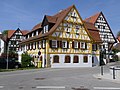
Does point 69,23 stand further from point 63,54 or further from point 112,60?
point 112,60

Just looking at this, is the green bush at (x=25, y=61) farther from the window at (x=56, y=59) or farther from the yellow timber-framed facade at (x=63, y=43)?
the window at (x=56, y=59)

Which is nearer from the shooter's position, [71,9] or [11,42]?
[71,9]

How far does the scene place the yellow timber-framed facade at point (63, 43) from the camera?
37.0 meters

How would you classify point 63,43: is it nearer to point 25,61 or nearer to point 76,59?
point 76,59

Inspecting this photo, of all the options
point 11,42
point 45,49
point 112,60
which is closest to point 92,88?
point 45,49

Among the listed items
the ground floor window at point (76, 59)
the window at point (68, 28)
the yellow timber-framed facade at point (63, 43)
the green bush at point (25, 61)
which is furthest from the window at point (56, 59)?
the window at point (68, 28)

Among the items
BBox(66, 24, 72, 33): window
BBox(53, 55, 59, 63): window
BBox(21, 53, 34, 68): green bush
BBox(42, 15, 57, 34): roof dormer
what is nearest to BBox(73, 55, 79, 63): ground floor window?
BBox(53, 55, 59, 63): window

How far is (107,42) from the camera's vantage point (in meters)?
56.1

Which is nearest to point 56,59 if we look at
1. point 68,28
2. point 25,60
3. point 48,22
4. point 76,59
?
point 76,59

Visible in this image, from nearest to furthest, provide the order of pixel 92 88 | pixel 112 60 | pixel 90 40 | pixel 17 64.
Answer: pixel 92 88 → pixel 17 64 → pixel 90 40 → pixel 112 60

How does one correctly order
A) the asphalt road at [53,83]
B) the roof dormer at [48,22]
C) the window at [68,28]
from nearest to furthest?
the asphalt road at [53,83] → the roof dormer at [48,22] → the window at [68,28]

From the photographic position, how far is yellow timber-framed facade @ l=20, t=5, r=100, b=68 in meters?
37.0

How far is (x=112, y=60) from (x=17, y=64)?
28314 millimetres

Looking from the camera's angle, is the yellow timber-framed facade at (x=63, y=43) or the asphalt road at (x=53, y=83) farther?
the yellow timber-framed facade at (x=63, y=43)
